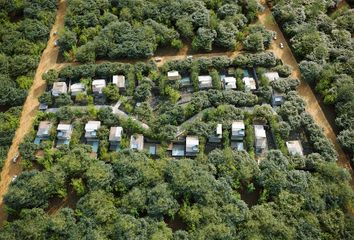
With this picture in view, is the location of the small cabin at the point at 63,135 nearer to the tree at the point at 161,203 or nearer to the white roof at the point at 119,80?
the white roof at the point at 119,80

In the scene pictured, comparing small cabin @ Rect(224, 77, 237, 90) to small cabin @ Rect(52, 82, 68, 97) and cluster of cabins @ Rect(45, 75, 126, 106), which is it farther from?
small cabin @ Rect(52, 82, 68, 97)

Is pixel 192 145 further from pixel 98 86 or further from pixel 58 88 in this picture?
pixel 58 88

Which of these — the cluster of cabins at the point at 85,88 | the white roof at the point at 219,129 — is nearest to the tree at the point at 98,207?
the cluster of cabins at the point at 85,88

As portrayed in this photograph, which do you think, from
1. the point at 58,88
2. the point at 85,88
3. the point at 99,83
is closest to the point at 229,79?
the point at 99,83

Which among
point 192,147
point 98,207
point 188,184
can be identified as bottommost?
point 98,207

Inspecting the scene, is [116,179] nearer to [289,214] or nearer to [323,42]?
[289,214]
